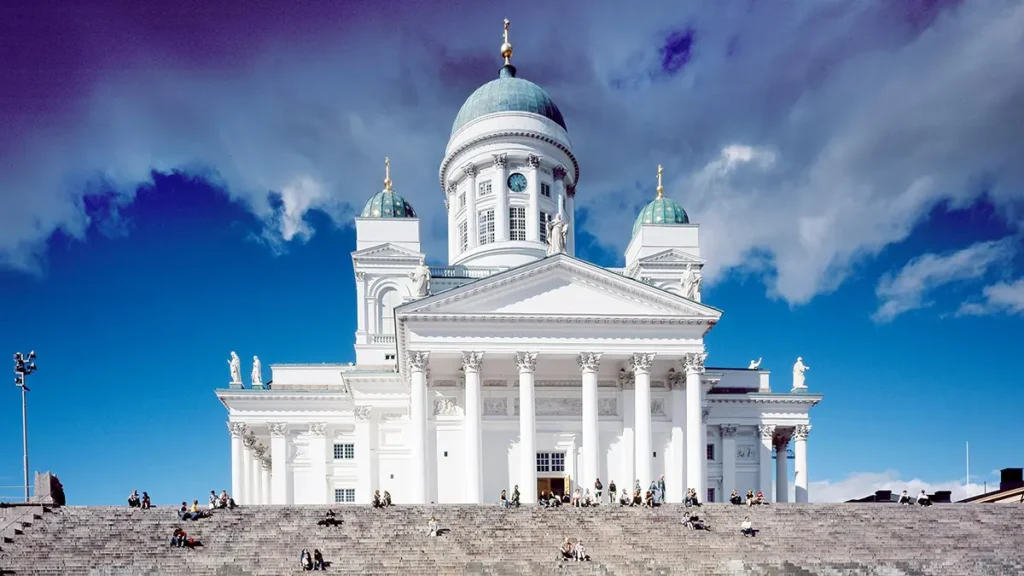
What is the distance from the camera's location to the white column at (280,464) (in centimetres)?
4744

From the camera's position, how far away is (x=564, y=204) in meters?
55.8

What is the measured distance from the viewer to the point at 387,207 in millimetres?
56031

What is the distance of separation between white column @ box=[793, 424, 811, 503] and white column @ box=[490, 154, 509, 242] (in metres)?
21.7

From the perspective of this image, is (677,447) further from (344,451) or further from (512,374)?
(344,451)

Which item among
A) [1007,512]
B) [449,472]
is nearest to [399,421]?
[449,472]

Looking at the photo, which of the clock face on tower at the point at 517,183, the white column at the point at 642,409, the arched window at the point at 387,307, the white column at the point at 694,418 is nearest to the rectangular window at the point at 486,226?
the clock face on tower at the point at 517,183

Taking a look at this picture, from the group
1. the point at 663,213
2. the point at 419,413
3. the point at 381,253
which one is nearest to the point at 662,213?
the point at 663,213

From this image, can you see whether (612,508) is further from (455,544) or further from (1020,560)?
(1020,560)

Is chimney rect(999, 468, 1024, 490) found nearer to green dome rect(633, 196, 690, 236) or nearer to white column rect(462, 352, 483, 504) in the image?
green dome rect(633, 196, 690, 236)

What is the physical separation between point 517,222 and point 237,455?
2266 centimetres

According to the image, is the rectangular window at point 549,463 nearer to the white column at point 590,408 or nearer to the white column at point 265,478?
the white column at point 590,408

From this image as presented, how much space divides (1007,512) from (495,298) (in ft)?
75.4

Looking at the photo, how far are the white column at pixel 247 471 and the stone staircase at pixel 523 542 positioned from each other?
18.8m

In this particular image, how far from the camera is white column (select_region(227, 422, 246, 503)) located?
4869 centimetres
